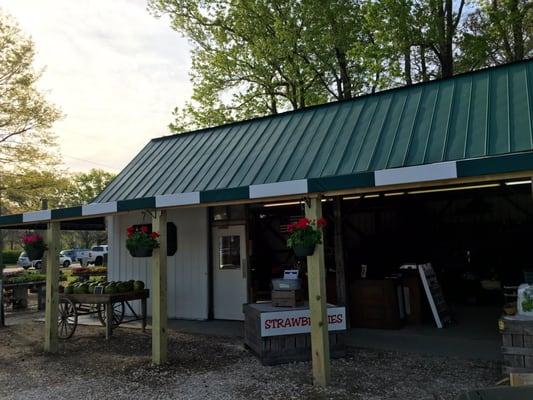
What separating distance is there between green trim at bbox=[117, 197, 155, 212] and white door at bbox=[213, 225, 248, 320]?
3311 millimetres

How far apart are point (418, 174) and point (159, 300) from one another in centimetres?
402

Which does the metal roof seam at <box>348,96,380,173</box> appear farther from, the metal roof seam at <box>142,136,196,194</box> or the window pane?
the metal roof seam at <box>142,136,196,194</box>

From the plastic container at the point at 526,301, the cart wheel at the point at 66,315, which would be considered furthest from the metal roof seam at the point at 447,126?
the cart wheel at the point at 66,315

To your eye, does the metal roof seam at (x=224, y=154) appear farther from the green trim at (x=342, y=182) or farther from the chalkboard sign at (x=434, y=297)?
the chalkboard sign at (x=434, y=297)

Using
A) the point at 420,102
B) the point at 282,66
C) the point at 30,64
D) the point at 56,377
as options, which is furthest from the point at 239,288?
the point at 30,64

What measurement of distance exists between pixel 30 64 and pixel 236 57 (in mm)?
9088

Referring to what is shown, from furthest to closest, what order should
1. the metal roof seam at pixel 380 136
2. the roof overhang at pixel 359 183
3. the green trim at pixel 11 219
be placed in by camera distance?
the green trim at pixel 11 219 < the metal roof seam at pixel 380 136 < the roof overhang at pixel 359 183

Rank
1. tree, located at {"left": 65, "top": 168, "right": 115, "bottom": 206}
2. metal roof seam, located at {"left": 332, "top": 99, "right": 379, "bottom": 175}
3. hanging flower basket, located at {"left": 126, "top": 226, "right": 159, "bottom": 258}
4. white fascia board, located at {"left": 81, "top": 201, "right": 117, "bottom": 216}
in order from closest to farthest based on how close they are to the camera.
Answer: hanging flower basket, located at {"left": 126, "top": 226, "right": 159, "bottom": 258}
metal roof seam, located at {"left": 332, "top": 99, "right": 379, "bottom": 175}
white fascia board, located at {"left": 81, "top": 201, "right": 117, "bottom": 216}
tree, located at {"left": 65, "top": 168, "right": 115, "bottom": 206}

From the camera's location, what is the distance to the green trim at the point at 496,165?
3.96m

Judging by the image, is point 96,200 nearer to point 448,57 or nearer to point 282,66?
point 282,66

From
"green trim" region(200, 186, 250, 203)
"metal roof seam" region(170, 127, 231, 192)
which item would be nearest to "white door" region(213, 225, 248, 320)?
"metal roof seam" region(170, 127, 231, 192)

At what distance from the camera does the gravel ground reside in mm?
4914

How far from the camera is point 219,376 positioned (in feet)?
18.5

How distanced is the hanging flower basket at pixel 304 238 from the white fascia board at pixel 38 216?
4747 millimetres
